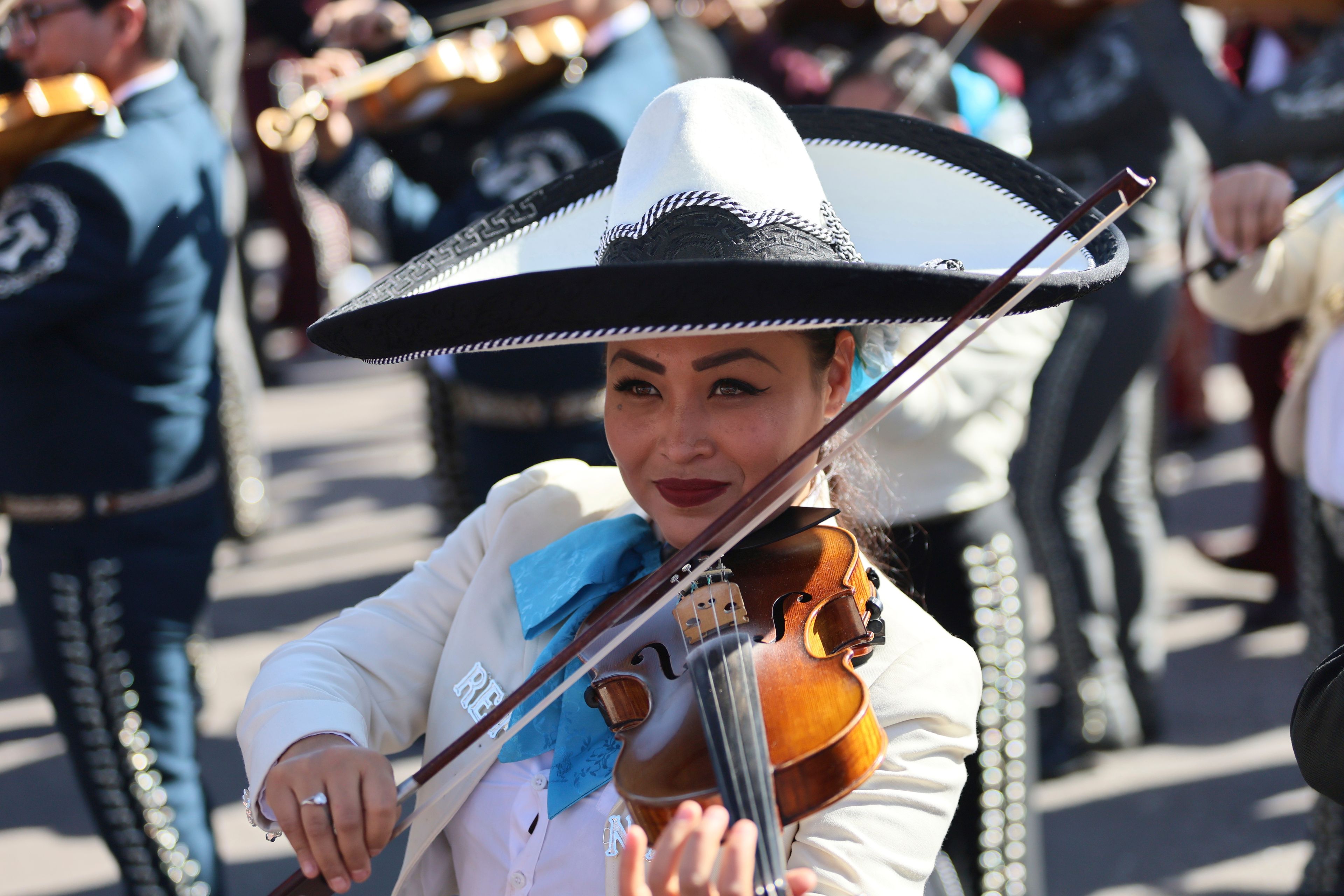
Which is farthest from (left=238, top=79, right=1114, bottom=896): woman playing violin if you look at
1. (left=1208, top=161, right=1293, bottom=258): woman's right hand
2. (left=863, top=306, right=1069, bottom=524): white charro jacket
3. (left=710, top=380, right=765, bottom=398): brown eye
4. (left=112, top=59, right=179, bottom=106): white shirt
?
(left=112, top=59, right=179, bottom=106): white shirt

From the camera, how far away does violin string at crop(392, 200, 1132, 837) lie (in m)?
1.24

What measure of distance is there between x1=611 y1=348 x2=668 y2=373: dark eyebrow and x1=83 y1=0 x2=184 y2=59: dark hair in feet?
5.75

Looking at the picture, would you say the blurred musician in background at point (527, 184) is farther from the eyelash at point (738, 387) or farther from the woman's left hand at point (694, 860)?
the woman's left hand at point (694, 860)

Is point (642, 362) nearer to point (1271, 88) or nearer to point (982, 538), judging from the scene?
point (982, 538)

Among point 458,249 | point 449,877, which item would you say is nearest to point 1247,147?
point 458,249

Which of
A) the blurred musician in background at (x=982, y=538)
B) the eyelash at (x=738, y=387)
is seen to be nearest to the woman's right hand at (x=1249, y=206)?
the blurred musician in background at (x=982, y=538)

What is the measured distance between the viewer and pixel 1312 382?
2395 millimetres

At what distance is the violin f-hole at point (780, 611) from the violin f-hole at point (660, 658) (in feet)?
0.32

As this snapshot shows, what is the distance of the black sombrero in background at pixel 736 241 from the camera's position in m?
1.21

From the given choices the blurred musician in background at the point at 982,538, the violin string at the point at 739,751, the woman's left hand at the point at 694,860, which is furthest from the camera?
the blurred musician in background at the point at 982,538

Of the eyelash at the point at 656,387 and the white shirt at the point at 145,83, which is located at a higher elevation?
the white shirt at the point at 145,83

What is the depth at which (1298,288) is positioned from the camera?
2.44 metres

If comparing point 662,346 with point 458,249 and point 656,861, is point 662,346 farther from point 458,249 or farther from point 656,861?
point 656,861

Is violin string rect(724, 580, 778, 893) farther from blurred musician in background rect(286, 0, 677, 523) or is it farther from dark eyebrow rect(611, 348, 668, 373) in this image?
blurred musician in background rect(286, 0, 677, 523)
